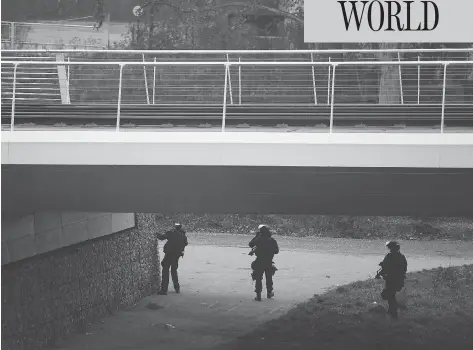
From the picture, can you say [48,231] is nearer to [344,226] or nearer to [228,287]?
[228,287]

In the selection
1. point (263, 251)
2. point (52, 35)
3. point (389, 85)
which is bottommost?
point (263, 251)

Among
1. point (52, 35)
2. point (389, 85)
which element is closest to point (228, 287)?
point (389, 85)

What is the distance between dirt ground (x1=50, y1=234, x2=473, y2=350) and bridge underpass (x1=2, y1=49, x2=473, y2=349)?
0.52 metres

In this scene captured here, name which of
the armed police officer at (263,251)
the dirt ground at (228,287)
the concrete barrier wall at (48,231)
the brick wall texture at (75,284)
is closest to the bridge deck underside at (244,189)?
the concrete barrier wall at (48,231)

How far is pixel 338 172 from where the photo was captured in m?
9.38

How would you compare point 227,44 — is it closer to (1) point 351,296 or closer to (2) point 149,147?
(1) point 351,296

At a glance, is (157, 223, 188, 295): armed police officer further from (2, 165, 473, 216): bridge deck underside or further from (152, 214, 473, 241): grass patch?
(152, 214, 473, 241): grass patch

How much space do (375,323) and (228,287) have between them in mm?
5441

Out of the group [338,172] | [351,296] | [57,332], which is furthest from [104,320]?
[338,172]

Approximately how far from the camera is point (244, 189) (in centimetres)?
1023

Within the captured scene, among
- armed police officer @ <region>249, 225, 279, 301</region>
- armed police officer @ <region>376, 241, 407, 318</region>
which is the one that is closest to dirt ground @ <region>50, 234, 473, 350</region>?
armed police officer @ <region>249, 225, 279, 301</region>

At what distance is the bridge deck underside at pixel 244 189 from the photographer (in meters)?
9.52

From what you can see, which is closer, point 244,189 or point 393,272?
point 244,189

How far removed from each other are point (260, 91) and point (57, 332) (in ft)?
23.2
